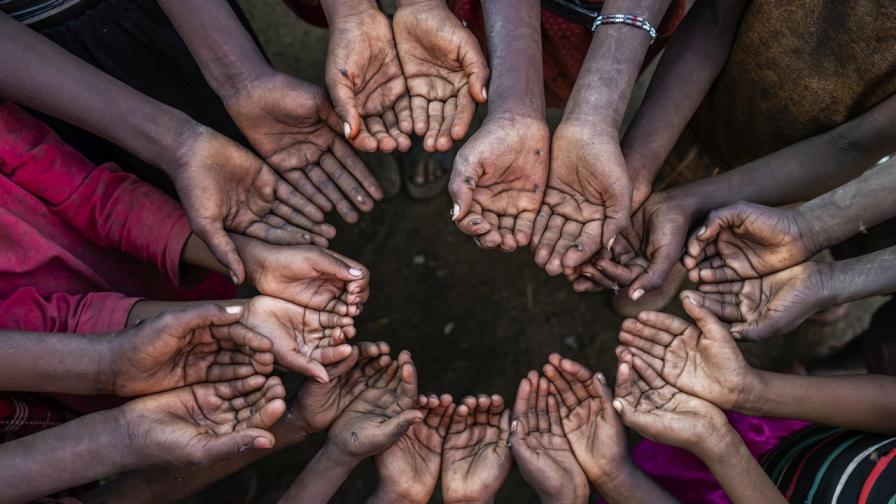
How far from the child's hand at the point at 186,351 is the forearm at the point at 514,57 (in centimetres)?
83

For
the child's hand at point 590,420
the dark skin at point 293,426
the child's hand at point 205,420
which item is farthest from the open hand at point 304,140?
the child's hand at point 590,420

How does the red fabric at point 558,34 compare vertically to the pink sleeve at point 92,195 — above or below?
above

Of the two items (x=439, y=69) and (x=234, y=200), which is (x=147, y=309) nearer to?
(x=234, y=200)

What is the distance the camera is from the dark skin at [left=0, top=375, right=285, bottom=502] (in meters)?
1.54

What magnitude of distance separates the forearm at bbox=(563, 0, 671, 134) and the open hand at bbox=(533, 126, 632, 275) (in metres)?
0.05

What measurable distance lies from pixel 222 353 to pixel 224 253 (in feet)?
0.83

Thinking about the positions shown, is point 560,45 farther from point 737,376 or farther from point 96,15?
point 96,15

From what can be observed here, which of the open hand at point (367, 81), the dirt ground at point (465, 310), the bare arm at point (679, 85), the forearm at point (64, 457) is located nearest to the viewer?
the forearm at point (64, 457)

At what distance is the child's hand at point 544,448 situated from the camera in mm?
1797

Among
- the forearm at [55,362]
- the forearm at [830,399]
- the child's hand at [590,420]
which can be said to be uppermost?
the forearm at [55,362]

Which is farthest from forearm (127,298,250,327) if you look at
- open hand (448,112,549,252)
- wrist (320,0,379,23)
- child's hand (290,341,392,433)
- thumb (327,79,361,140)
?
wrist (320,0,379,23)

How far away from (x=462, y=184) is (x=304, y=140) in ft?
1.63

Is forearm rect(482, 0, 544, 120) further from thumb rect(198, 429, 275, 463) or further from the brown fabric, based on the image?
thumb rect(198, 429, 275, 463)

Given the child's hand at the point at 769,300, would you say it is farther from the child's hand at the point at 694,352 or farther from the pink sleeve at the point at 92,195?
the pink sleeve at the point at 92,195
